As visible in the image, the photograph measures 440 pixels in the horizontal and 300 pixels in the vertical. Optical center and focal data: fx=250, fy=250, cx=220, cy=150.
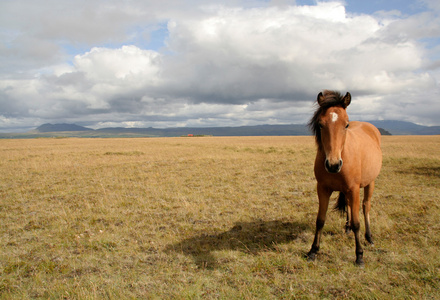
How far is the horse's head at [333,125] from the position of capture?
404 centimetres

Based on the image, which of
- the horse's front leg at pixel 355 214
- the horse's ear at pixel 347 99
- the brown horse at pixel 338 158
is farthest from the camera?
the horse's front leg at pixel 355 214

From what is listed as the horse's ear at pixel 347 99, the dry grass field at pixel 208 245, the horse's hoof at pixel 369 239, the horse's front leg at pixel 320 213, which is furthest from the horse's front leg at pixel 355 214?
the horse's ear at pixel 347 99

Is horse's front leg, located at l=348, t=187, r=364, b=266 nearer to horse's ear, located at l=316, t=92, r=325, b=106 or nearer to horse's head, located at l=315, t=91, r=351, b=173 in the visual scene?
horse's head, located at l=315, t=91, r=351, b=173

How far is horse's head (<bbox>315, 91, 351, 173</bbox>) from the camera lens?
13.3 feet

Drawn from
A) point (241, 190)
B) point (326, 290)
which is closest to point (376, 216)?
point (326, 290)

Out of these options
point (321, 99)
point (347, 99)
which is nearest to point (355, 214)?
point (347, 99)

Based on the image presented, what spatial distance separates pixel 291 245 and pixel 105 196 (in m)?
7.39

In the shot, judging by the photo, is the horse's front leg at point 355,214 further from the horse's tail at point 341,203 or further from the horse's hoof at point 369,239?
the horse's tail at point 341,203

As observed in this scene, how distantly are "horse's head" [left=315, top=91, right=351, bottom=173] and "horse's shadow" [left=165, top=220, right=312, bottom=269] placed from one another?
238 cm

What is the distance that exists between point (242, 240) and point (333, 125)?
11.0ft

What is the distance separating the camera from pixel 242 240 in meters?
5.88

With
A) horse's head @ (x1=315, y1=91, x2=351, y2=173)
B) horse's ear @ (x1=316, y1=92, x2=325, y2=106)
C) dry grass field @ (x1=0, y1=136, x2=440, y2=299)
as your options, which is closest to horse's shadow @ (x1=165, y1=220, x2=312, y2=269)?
dry grass field @ (x1=0, y1=136, x2=440, y2=299)

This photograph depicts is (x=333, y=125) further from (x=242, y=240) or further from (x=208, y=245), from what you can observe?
(x=208, y=245)

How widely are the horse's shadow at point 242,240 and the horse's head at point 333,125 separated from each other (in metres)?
2.38
